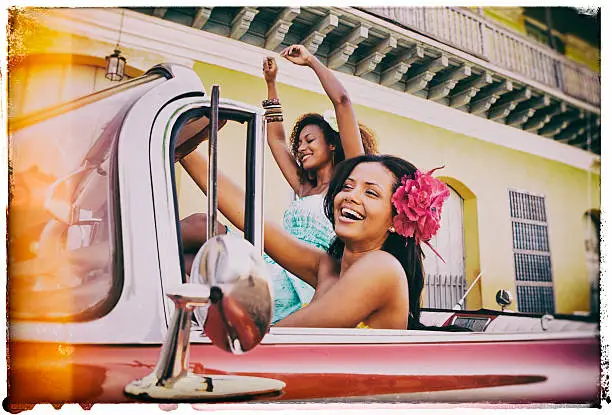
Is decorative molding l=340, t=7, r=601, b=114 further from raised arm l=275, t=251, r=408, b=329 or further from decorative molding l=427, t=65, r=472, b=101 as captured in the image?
raised arm l=275, t=251, r=408, b=329

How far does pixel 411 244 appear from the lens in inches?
67.2

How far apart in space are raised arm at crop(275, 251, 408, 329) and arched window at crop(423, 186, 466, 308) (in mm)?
182

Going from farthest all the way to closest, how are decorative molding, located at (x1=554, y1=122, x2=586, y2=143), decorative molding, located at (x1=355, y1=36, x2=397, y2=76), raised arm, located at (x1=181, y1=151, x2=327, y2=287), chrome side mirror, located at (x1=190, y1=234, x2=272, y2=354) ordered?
decorative molding, located at (x1=554, y1=122, x2=586, y2=143)
decorative molding, located at (x1=355, y1=36, x2=397, y2=76)
raised arm, located at (x1=181, y1=151, x2=327, y2=287)
chrome side mirror, located at (x1=190, y1=234, x2=272, y2=354)

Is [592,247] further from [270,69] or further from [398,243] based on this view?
[270,69]

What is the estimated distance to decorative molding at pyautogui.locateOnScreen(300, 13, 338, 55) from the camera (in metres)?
1.80

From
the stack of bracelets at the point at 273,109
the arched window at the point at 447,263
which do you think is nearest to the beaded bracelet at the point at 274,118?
the stack of bracelets at the point at 273,109

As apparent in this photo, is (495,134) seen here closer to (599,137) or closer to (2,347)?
(599,137)

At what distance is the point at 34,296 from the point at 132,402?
1.16 feet

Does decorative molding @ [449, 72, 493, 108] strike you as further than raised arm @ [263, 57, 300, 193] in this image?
Yes

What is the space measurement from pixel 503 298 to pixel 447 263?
318 mm

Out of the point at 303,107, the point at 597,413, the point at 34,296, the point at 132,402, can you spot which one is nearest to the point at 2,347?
the point at 34,296

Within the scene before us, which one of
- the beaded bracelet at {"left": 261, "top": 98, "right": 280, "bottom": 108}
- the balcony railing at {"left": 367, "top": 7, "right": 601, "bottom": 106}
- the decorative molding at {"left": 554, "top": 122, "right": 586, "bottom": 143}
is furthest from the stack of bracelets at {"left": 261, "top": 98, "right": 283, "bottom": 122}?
the decorative molding at {"left": 554, "top": 122, "right": 586, "bottom": 143}

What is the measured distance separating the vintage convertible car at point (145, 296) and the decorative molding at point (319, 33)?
553 millimetres

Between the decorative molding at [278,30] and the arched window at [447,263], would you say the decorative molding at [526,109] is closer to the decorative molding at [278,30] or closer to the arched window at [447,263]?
the arched window at [447,263]
